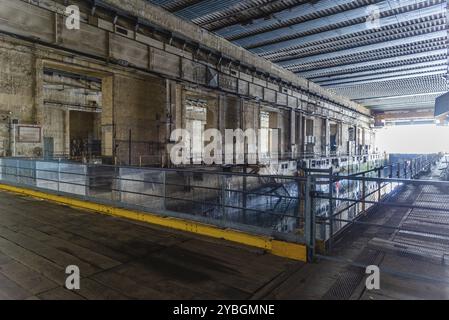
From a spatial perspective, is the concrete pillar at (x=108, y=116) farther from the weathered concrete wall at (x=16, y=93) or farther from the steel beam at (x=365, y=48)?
the steel beam at (x=365, y=48)

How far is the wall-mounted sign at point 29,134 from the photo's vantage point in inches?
396

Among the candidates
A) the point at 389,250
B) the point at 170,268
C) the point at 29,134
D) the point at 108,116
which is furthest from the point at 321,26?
the point at 170,268

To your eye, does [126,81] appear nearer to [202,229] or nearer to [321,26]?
[321,26]

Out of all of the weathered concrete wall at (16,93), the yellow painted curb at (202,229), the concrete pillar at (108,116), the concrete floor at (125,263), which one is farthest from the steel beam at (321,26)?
the concrete floor at (125,263)

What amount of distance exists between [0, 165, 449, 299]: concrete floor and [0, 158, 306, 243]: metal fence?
59 centimetres

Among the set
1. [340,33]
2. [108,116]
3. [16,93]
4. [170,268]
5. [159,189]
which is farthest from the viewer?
[340,33]

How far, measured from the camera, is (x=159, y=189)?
11977 millimetres

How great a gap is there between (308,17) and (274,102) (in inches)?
328

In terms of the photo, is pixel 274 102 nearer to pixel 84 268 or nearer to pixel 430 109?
pixel 84 268

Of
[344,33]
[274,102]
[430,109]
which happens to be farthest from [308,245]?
[430,109]

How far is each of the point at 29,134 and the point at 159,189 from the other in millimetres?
5103

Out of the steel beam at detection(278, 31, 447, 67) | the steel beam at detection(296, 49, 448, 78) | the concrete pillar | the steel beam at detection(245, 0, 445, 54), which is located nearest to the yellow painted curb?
the concrete pillar

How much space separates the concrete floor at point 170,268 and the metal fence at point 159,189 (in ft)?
1.93

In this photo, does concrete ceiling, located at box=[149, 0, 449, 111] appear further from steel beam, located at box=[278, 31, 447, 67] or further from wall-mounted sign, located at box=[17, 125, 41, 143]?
wall-mounted sign, located at box=[17, 125, 41, 143]
